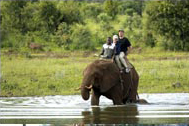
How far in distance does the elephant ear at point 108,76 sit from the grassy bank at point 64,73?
5.92 metres

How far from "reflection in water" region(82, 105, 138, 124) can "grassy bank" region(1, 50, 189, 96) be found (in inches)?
298

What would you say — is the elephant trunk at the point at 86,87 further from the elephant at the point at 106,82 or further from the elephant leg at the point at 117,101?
the elephant leg at the point at 117,101

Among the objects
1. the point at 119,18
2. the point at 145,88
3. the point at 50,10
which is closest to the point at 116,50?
the point at 145,88

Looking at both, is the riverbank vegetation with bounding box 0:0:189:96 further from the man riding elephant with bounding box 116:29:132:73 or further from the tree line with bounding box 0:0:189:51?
the man riding elephant with bounding box 116:29:132:73

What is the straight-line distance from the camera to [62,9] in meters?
43.1

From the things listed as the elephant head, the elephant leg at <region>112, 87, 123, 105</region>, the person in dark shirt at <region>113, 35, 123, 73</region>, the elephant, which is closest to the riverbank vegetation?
the elephant

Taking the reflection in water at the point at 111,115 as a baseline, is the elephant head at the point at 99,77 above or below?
above

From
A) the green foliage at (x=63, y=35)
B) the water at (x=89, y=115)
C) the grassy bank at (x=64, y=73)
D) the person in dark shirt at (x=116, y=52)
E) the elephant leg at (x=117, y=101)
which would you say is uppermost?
the person in dark shirt at (x=116, y=52)

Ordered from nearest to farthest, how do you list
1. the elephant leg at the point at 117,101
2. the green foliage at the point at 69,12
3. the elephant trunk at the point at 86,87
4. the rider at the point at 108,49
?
the elephant trunk at the point at 86,87 < the elephant leg at the point at 117,101 < the rider at the point at 108,49 < the green foliage at the point at 69,12

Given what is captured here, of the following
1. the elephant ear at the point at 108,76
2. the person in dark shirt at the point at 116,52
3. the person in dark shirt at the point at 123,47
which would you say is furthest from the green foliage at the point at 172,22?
the elephant ear at the point at 108,76

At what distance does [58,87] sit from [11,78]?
309 centimetres

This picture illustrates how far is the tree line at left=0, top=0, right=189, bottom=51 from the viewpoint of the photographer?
38.9 meters

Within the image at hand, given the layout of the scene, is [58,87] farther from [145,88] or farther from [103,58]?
[103,58]

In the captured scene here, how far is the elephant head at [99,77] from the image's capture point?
16145mm
